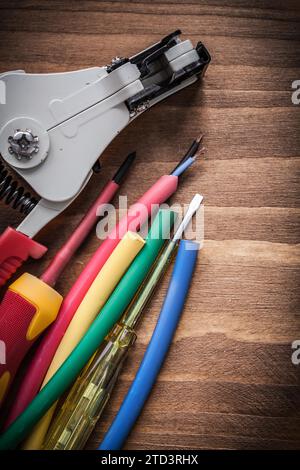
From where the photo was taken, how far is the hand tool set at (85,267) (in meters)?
0.59

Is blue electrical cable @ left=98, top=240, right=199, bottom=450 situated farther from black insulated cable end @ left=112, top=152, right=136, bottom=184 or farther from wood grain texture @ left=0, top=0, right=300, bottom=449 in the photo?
black insulated cable end @ left=112, top=152, right=136, bottom=184

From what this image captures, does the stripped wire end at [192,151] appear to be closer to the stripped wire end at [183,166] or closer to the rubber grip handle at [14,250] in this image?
the stripped wire end at [183,166]

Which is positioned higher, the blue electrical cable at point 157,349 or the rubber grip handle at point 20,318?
the rubber grip handle at point 20,318

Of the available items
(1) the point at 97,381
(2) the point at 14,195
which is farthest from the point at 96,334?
(2) the point at 14,195

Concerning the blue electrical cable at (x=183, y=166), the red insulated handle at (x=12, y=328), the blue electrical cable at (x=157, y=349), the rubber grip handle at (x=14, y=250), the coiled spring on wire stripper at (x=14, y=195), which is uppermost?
the coiled spring on wire stripper at (x=14, y=195)

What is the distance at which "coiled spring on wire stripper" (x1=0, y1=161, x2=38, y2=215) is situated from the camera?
598mm

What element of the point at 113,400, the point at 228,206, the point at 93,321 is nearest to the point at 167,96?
the point at 228,206

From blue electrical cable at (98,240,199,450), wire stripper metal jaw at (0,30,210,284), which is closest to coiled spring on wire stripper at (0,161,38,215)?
wire stripper metal jaw at (0,30,210,284)

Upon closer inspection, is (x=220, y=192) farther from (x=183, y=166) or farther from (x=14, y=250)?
(x=14, y=250)

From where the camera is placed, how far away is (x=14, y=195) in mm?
604

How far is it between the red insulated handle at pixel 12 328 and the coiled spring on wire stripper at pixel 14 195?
118 millimetres

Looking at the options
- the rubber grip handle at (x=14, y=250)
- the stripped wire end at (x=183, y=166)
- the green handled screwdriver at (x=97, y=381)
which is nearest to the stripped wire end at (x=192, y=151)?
the stripped wire end at (x=183, y=166)
